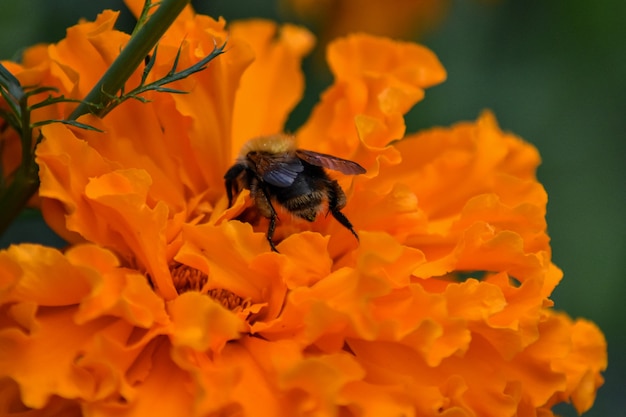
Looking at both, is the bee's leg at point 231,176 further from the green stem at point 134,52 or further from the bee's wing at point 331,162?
the green stem at point 134,52

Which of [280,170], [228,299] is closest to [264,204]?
[280,170]

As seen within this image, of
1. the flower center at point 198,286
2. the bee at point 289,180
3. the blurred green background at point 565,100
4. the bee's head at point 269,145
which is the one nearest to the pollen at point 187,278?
the flower center at point 198,286

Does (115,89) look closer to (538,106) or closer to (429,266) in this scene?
(429,266)

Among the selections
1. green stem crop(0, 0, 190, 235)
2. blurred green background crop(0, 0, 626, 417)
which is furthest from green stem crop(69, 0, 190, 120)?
blurred green background crop(0, 0, 626, 417)

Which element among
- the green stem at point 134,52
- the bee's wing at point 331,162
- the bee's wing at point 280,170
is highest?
the green stem at point 134,52

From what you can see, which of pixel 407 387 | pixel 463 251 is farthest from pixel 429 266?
pixel 407 387
